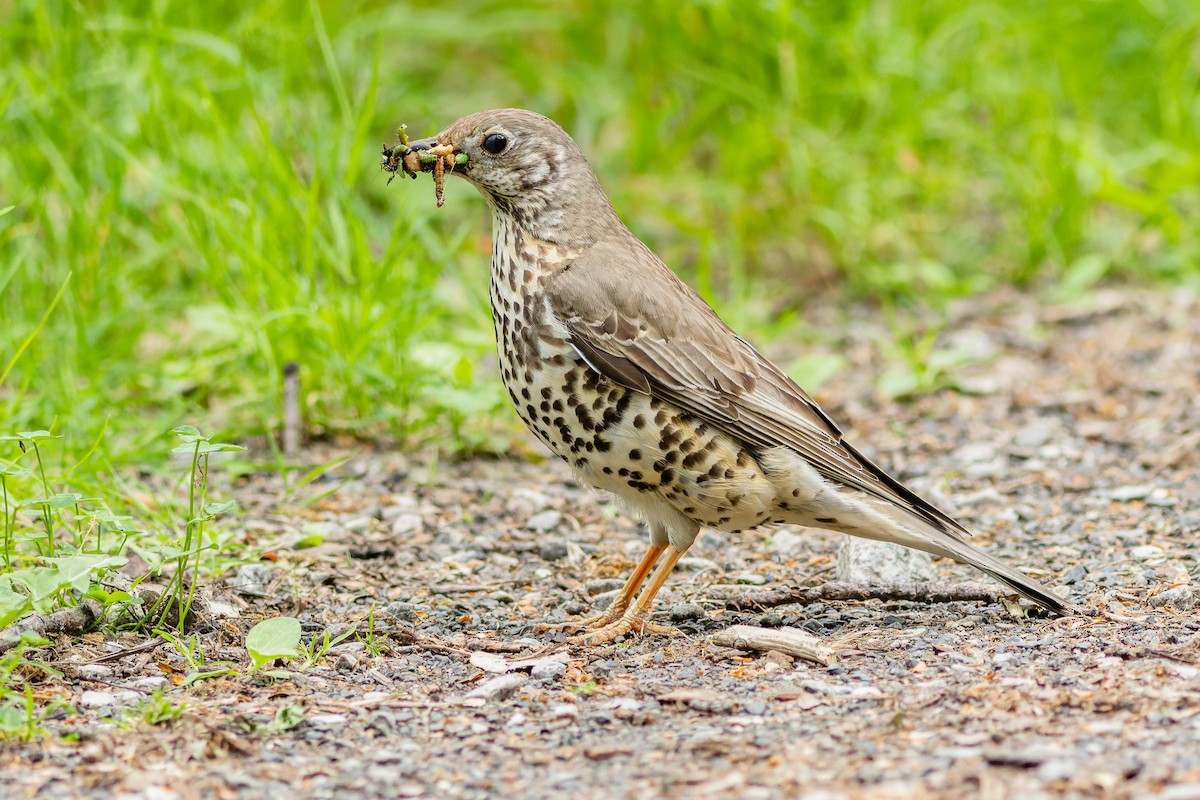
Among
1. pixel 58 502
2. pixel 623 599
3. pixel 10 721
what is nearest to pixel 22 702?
pixel 10 721

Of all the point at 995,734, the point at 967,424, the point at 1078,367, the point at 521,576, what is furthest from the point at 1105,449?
the point at 995,734

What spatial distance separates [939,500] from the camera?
5.78 metres

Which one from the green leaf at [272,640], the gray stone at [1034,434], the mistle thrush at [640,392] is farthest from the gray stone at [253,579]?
the gray stone at [1034,434]

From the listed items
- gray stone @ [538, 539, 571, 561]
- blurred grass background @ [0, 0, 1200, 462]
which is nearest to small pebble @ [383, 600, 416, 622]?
gray stone @ [538, 539, 571, 561]

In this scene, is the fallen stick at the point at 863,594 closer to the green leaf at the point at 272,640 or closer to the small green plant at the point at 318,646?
the small green plant at the point at 318,646

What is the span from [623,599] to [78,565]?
172cm

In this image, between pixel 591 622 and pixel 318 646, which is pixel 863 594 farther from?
pixel 318 646

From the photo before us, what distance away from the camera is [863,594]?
4602 millimetres

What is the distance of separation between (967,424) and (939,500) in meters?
0.96

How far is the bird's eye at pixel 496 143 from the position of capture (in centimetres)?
481

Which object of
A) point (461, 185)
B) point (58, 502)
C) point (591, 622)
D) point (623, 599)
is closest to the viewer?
point (58, 502)

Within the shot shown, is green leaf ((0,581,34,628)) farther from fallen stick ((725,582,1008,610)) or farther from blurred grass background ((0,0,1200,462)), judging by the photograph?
fallen stick ((725,582,1008,610))

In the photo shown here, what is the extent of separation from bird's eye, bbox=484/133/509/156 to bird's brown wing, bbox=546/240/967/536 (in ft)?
1.46

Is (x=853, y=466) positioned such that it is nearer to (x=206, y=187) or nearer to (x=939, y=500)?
(x=939, y=500)
